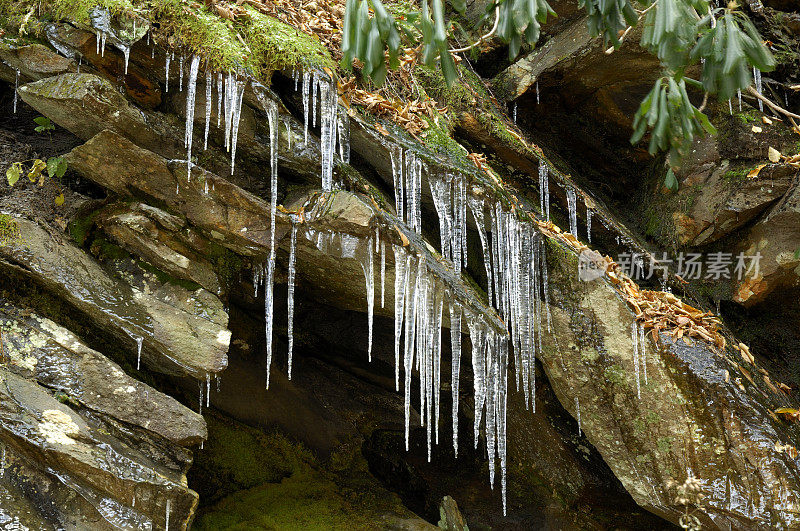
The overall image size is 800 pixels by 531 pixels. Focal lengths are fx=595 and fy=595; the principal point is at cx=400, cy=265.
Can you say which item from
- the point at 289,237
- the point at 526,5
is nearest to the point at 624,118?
the point at 289,237

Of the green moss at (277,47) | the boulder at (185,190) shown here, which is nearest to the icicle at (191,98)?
the boulder at (185,190)

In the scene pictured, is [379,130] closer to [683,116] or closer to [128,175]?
[128,175]

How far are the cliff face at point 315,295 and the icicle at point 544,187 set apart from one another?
0.04m

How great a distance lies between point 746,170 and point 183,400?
5859 mm

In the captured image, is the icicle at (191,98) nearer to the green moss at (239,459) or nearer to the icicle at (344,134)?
the icicle at (344,134)

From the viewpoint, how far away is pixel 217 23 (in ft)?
14.2

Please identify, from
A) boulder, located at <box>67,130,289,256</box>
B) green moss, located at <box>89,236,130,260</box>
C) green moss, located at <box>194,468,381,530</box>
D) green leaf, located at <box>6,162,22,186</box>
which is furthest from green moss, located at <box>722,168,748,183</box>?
green leaf, located at <box>6,162,22,186</box>

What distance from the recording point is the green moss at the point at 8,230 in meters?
4.03

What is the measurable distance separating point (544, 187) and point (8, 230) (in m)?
4.50

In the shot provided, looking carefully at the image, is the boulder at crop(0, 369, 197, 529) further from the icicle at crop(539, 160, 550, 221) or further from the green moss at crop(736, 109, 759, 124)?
the green moss at crop(736, 109, 759, 124)

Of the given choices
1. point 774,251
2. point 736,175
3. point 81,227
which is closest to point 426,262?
point 81,227

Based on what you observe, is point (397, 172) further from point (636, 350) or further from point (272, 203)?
point (636, 350)

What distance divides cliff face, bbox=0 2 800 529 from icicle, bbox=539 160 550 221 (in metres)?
0.04

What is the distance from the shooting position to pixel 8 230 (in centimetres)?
405
